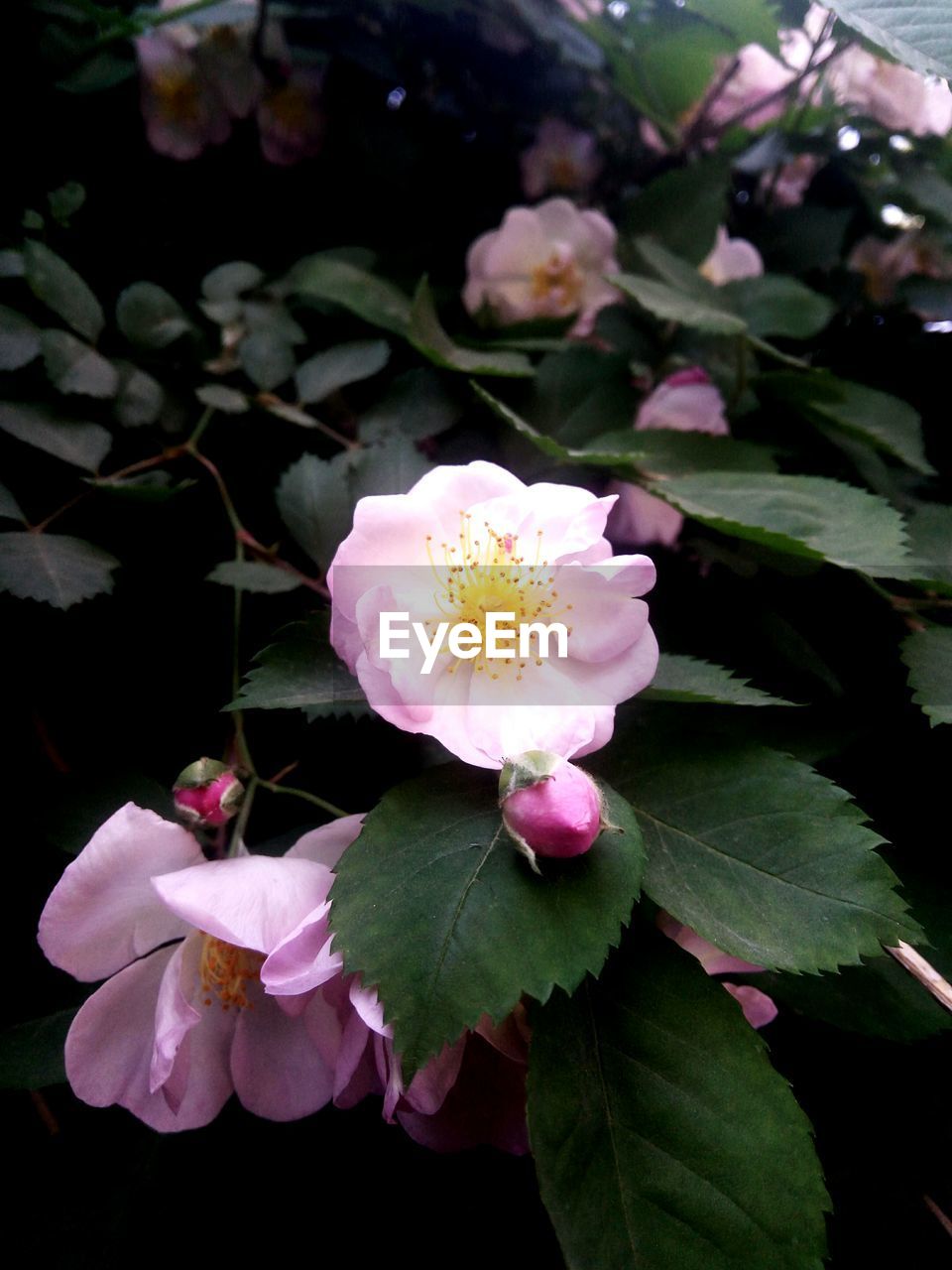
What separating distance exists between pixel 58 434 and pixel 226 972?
382 millimetres

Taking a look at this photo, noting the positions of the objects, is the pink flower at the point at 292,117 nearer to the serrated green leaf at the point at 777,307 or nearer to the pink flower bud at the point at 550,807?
the serrated green leaf at the point at 777,307

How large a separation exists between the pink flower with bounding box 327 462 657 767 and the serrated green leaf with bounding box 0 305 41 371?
0.34m

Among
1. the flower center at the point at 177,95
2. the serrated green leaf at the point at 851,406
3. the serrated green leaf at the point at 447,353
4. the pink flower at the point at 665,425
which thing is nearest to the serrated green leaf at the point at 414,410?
the serrated green leaf at the point at 447,353

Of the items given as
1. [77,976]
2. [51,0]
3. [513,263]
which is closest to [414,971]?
[77,976]

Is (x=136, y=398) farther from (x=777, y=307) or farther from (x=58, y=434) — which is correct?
(x=777, y=307)

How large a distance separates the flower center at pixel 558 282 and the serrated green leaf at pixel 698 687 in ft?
1.71

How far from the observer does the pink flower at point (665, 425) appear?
0.72 m

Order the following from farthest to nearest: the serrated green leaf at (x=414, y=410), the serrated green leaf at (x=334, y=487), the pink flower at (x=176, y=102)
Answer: the pink flower at (x=176, y=102)
the serrated green leaf at (x=414, y=410)
the serrated green leaf at (x=334, y=487)

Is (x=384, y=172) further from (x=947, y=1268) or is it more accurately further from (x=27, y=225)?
(x=947, y=1268)

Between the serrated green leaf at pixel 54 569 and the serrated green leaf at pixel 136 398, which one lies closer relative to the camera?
the serrated green leaf at pixel 54 569

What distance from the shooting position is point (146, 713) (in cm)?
61

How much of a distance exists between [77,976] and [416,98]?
94cm

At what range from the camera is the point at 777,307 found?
2.66 feet

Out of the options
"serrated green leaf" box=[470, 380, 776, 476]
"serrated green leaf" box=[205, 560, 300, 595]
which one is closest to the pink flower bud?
"serrated green leaf" box=[205, 560, 300, 595]
